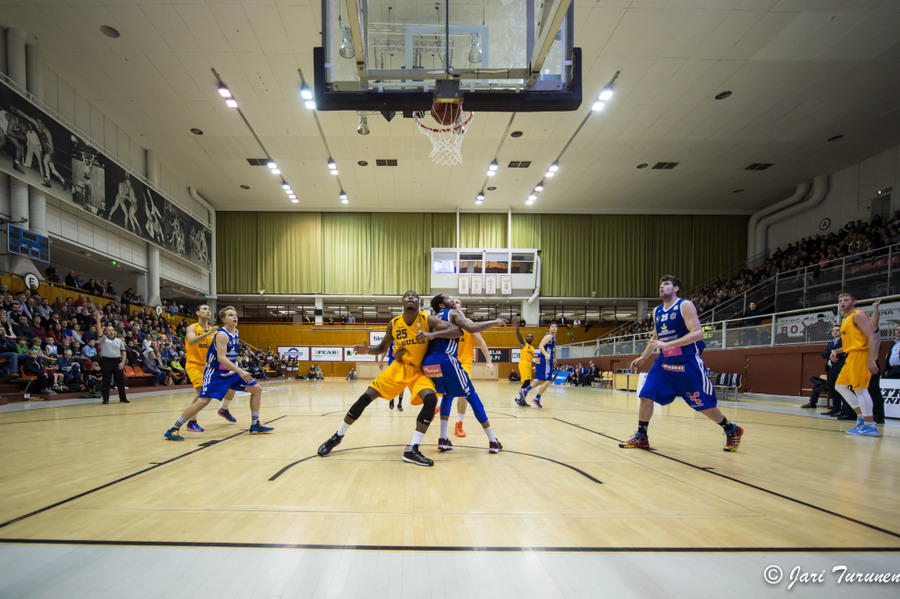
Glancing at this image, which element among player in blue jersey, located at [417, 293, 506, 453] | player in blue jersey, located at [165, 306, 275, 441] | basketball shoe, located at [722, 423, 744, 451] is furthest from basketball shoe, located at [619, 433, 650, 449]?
player in blue jersey, located at [165, 306, 275, 441]

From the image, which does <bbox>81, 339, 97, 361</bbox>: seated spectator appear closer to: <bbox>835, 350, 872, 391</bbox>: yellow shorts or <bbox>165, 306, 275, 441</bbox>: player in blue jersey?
<bbox>165, 306, 275, 441</bbox>: player in blue jersey

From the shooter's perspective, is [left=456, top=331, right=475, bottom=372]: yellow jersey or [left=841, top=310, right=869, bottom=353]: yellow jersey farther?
[left=456, top=331, right=475, bottom=372]: yellow jersey

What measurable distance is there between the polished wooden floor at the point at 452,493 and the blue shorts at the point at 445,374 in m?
0.68

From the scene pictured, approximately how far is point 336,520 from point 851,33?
1787 cm

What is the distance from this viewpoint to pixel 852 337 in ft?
20.8

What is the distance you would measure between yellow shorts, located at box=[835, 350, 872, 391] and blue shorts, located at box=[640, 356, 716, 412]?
10.7ft

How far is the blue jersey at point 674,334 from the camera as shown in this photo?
4.75m

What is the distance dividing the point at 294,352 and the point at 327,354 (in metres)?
1.97

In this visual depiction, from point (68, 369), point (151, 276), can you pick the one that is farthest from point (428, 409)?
point (151, 276)

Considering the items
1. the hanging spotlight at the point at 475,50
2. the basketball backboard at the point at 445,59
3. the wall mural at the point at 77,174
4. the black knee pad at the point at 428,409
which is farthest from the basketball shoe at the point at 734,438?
the wall mural at the point at 77,174

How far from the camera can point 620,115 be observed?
56.4 feet

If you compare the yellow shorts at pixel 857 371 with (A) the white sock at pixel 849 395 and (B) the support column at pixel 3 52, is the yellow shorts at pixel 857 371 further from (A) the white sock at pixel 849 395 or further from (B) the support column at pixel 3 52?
(B) the support column at pixel 3 52

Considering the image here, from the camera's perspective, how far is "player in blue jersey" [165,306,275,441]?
555cm

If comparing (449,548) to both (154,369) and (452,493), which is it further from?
(154,369)
